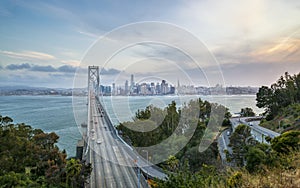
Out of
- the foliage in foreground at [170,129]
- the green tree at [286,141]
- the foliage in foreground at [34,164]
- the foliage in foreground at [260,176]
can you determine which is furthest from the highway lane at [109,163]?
the green tree at [286,141]

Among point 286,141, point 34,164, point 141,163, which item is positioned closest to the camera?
point 286,141

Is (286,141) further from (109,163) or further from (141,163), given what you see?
(109,163)

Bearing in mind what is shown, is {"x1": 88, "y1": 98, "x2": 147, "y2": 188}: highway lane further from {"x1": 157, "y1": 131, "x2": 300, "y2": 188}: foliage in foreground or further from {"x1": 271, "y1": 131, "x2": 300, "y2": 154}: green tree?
{"x1": 271, "y1": 131, "x2": 300, "y2": 154}: green tree

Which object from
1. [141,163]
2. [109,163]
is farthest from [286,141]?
[109,163]

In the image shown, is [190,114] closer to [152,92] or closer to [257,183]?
[152,92]

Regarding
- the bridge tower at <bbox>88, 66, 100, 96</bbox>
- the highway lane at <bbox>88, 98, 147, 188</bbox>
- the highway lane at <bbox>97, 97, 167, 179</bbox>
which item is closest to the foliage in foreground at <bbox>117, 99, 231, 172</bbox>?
the highway lane at <bbox>97, 97, 167, 179</bbox>

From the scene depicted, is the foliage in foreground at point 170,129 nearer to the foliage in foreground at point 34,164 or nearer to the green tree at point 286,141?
the green tree at point 286,141
